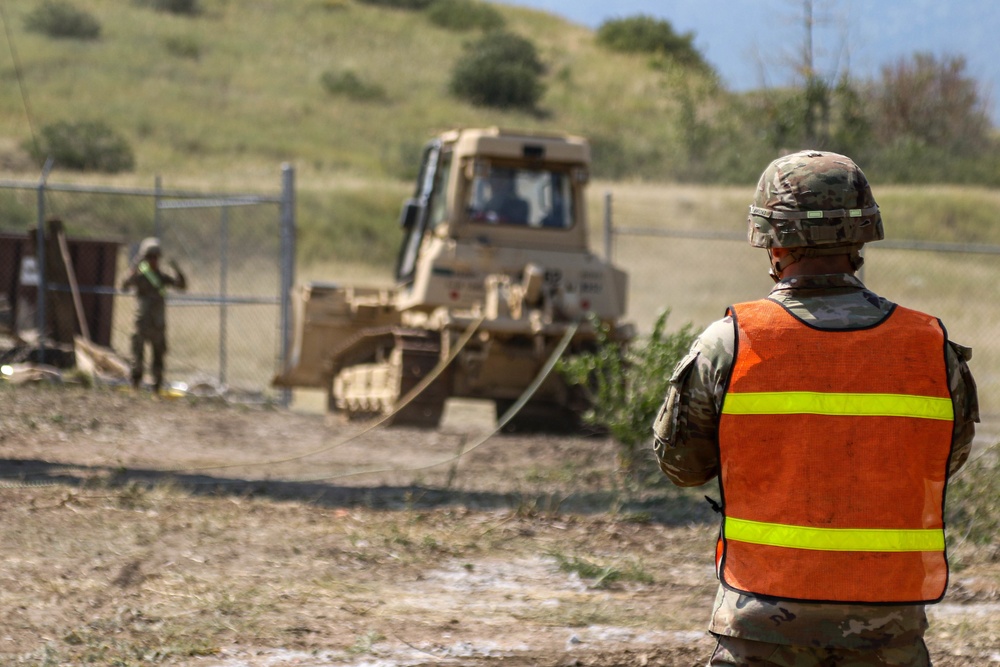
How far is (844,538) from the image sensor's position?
2502mm

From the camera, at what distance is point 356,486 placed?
8.26 meters

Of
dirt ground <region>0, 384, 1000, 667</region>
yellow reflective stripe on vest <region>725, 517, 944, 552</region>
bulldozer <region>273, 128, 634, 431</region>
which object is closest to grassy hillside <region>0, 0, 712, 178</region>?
bulldozer <region>273, 128, 634, 431</region>

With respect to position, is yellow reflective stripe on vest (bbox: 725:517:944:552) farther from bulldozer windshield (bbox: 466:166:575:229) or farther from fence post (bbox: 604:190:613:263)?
fence post (bbox: 604:190:613:263)

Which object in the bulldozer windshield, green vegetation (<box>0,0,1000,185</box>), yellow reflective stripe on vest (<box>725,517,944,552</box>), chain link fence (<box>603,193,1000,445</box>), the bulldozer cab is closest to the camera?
yellow reflective stripe on vest (<box>725,517,944,552</box>)

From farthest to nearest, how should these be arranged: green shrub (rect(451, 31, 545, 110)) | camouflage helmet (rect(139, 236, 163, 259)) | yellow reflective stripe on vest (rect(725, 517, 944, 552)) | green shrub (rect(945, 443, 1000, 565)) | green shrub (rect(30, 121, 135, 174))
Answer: green shrub (rect(451, 31, 545, 110)) → green shrub (rect(30, 121, 135, 174)) → camouflage helmet (rect(139, 236, 163, 259)) → green shrub (rect(945, 443, 1000, 565)) → yellow reflective stripe on vest (rect(725, 517, 944, 552))

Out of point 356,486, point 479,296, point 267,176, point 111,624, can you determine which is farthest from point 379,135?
point 111,624

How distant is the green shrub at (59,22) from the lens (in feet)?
160

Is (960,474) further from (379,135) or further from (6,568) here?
(379,135)

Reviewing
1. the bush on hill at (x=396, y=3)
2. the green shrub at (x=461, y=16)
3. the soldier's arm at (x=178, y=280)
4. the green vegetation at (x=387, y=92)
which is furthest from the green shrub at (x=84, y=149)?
the bush on hill at (x=396, y=3)

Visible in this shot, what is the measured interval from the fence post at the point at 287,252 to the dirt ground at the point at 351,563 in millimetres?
3554

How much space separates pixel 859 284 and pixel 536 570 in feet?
12.5

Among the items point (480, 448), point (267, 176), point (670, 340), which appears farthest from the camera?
point (267, 176)

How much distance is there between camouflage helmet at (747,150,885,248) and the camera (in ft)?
8.57

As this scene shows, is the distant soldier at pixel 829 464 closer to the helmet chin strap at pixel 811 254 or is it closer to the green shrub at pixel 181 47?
the helmet chin strap at pixel 811 254
